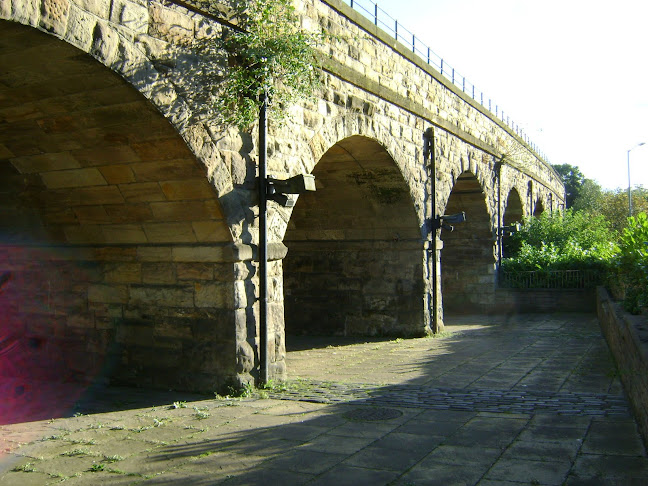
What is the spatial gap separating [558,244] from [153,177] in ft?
47.7

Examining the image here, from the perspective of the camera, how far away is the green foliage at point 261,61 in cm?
630

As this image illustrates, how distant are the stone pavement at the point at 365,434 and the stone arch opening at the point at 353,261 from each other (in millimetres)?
3236

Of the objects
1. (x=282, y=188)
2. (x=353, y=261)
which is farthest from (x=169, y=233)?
(x=353, y=261)

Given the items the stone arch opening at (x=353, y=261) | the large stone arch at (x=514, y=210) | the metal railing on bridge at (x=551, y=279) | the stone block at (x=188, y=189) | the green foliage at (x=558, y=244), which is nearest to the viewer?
the stone block at (x=188, y=189)

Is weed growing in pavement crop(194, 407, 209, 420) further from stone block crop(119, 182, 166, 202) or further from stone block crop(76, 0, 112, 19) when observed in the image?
stone block crop(76, 0, 112, 19)

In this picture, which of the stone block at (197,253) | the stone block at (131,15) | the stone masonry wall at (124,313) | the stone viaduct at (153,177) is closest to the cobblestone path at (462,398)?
the stone viaduct at (153,177)

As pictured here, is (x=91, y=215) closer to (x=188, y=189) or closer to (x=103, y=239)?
(x=103, y=239)

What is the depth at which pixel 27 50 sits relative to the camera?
4547mm

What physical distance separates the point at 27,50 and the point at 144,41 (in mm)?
1001

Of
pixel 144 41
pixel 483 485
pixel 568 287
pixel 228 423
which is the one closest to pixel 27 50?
pixel 144 41

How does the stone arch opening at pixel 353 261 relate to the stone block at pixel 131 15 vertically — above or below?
below

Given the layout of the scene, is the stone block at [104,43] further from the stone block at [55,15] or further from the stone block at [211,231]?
the stone block at [211,231]

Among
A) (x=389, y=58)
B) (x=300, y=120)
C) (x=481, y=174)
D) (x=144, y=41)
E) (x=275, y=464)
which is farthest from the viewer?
(x=481, y=174)

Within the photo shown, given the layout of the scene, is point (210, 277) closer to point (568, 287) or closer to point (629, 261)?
point (629, 261)
